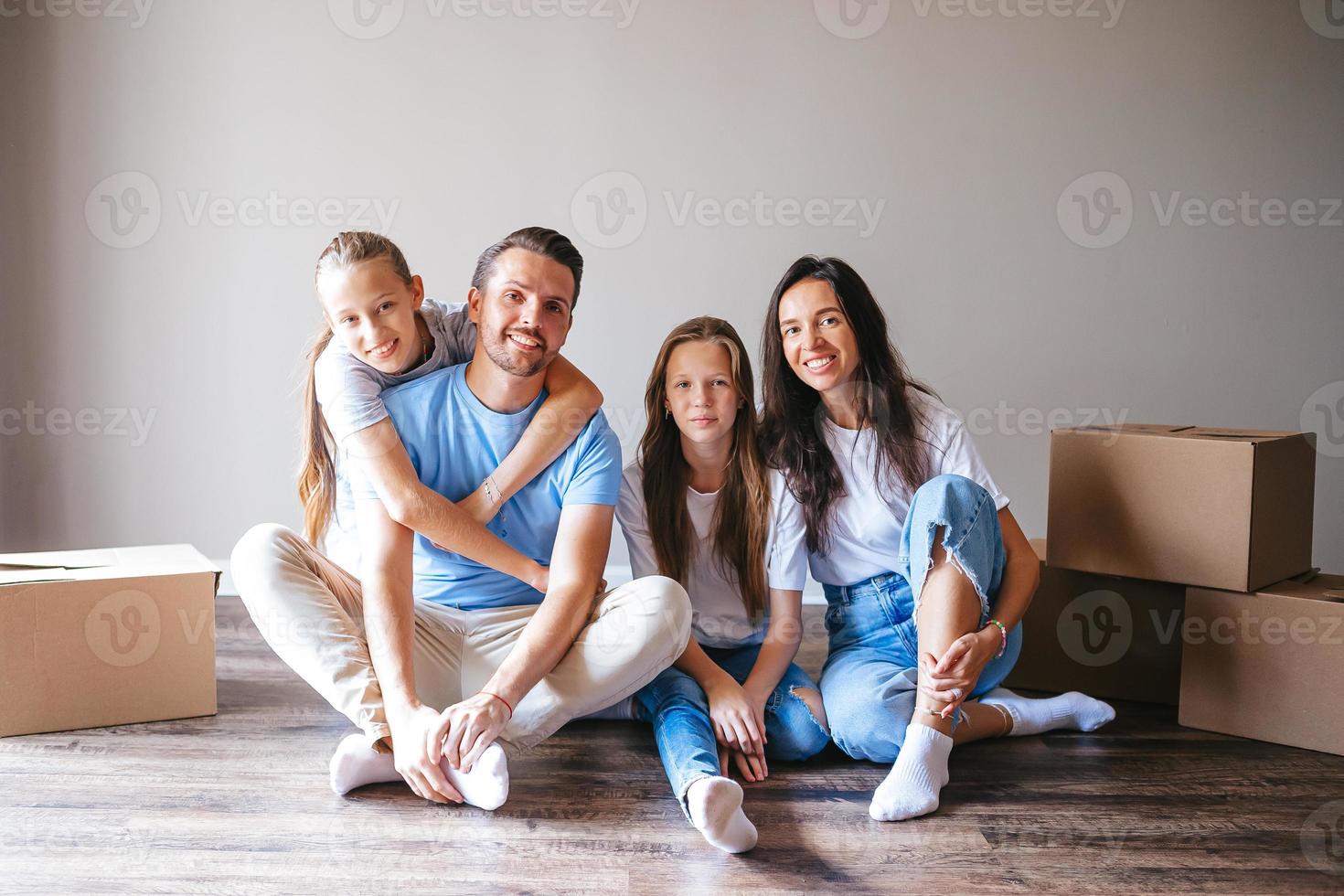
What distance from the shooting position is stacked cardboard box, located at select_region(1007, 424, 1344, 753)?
1.76 meters

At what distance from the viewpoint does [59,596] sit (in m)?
1.75

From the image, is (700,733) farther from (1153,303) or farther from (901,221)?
(1153,303)

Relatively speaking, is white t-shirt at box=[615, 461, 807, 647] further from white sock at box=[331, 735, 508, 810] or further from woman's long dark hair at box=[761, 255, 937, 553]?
white sock at box=[331, 735, 508, 810]

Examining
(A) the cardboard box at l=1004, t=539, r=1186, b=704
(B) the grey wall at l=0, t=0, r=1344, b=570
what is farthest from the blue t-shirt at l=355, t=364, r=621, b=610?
(B) the grey wall at l=0, t=0, r=1344, b=570

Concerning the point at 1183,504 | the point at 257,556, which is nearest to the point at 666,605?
the point at 257,556

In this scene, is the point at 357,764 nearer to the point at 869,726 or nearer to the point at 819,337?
the point at 869,726

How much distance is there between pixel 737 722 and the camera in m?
1.63

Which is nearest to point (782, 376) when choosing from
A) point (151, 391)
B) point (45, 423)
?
point (151, 391)

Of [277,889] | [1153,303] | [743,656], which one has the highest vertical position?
[1153,303]

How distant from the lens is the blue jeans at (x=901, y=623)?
161 cm

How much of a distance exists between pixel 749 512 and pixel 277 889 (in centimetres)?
91

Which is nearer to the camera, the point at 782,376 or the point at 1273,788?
the point at 1273,788

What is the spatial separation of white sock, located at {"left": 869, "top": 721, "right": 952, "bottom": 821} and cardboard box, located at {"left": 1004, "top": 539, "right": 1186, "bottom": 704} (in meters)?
0.58

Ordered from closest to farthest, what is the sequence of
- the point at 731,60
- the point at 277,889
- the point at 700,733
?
the point at 277,889 → the point at 700,733 → the point at 731,60
